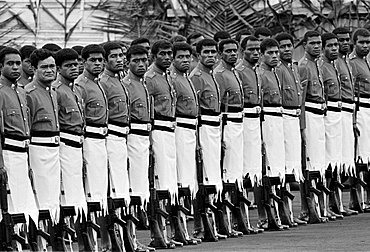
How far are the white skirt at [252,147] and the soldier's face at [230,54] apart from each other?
0.79 metres

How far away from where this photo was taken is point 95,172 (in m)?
17.6

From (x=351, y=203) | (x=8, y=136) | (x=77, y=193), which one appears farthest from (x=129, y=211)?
(x=351, y=203)

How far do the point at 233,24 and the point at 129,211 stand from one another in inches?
669

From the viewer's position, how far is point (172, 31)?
34500 millimetres

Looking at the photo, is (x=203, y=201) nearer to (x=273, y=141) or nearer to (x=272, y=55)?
(x=273, y=141)

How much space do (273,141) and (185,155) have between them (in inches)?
72.7

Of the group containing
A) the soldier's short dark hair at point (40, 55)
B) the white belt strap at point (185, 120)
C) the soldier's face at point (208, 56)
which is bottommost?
the white belt strap at point (185, 120)

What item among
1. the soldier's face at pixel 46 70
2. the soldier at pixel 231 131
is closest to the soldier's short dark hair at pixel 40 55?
the soldier's face at pixel 46 70

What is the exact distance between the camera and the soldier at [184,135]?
19047 mm

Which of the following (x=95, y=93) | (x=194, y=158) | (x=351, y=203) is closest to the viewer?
(x=95, y=93)

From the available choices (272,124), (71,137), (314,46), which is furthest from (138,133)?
(314,46)

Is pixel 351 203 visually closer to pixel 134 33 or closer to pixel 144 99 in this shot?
pixel 144 99

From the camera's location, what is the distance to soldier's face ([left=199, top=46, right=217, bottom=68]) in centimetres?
1977

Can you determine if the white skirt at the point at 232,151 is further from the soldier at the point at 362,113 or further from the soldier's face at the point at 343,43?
the soldier's face at the point at 343,43
